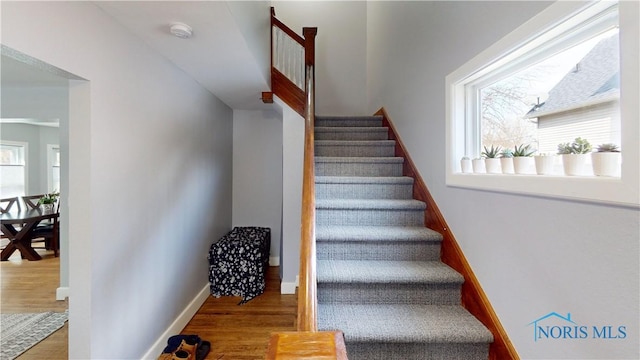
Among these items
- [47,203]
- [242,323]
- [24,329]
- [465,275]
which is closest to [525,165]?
[465,275]

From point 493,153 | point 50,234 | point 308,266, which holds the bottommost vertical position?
point 50,234

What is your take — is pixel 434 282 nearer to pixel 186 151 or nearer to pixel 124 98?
pixel 124 98

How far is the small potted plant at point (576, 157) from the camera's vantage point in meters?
0.98

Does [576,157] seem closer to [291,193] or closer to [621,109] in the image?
[621,109]

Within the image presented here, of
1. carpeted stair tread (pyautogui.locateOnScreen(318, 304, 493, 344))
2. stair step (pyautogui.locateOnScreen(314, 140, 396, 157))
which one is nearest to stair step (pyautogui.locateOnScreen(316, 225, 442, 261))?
carpeted stair tread (pyautogui.locateOnScreen(318, 304, 493, 344))

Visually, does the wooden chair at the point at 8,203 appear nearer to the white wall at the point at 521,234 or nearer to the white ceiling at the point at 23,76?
the white ceiling at the point at 23,76

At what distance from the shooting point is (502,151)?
4.73 feet

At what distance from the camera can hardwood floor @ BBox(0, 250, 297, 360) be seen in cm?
207

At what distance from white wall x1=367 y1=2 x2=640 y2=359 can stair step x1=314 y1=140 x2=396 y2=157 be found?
44 cm

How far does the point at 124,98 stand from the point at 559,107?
7.41 ft

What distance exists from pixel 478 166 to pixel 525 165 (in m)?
0.33

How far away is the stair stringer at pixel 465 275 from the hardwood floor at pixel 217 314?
1500 mm

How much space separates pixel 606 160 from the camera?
2.88 ft

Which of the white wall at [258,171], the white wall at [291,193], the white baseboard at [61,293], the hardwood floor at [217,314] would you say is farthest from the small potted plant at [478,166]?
the white baseboard at [61,293]
